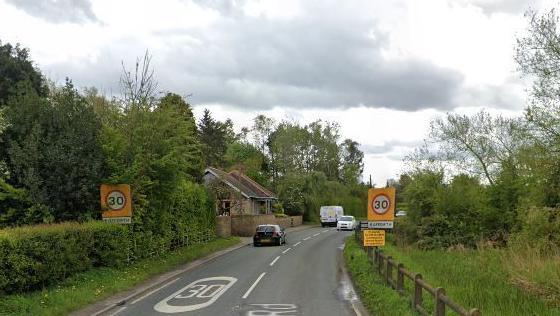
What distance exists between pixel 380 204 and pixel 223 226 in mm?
25048

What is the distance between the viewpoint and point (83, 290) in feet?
48.9

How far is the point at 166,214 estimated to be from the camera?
25.7m

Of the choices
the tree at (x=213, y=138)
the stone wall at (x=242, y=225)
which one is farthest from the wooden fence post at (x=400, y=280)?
the tree at (x=213, y=138)

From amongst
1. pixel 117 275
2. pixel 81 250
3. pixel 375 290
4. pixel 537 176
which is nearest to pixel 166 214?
pixel 117 275

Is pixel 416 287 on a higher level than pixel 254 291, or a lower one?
higher

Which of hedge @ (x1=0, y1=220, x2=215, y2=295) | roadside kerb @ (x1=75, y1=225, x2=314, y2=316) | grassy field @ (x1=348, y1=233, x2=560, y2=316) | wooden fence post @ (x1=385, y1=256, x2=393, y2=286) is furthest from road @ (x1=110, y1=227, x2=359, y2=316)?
hedge @ (x1=0, y1=220, x2=215, y2=295)

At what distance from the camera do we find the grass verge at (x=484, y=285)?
12180 mm

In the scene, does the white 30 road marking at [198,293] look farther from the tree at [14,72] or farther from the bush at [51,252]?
the tree at [14,72]

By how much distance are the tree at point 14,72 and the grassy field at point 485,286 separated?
21372 mm

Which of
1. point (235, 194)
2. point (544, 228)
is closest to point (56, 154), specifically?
point (544, 228)

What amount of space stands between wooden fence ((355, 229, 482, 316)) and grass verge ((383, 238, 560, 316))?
1.86 feet

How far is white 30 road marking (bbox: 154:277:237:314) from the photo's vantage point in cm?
1375

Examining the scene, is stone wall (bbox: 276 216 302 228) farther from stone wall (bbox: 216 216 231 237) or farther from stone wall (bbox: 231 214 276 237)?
stone wall (bbox: 216 216 231 237)

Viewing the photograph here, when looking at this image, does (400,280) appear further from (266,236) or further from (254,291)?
(266,236)
